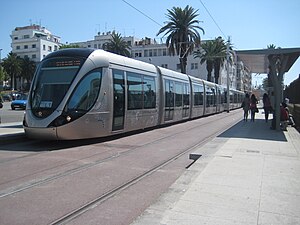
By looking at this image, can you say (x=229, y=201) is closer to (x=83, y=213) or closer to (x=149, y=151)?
(x=83, y=213)

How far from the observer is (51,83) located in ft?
38.9

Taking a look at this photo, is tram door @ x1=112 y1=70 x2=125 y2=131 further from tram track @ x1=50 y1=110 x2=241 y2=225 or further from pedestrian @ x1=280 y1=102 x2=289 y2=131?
pedestrian @ x1=280 y1=102 x2=289 y2=131

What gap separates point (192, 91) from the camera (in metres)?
25.6

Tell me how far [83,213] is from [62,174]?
2.65 m

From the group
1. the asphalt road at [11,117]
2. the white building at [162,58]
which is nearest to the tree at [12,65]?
the white building at [162,58]

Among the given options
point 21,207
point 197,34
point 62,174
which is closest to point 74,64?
point 62,174

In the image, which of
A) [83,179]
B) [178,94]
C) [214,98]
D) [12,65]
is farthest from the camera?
[12,65]

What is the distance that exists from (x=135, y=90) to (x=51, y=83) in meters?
4.08

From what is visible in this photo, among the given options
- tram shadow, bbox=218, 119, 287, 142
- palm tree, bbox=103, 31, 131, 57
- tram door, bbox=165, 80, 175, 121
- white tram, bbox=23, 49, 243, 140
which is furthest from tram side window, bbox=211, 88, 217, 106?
palm tree, bbox=103, 31, 131, 57

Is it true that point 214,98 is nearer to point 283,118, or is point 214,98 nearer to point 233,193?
point 283,118

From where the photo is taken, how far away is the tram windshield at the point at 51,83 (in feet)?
37.8

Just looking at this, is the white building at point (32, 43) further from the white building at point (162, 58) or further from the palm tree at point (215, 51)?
the palm tree at point (215, 51)

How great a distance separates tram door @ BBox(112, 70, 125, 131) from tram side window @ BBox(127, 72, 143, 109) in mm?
584

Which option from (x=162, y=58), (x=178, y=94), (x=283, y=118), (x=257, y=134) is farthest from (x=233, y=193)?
(x=162, y=58)
